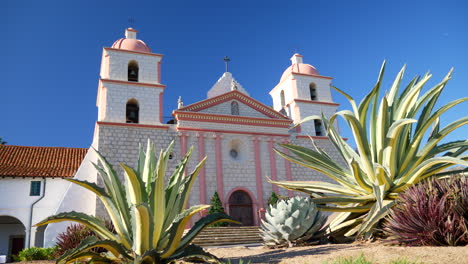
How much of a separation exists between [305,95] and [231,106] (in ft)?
16.3

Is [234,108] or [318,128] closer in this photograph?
[234,108]

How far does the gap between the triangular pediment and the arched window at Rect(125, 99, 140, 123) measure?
2630 mm

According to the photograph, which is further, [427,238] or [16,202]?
[16,202]

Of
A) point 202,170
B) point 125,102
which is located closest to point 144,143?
point 125,102

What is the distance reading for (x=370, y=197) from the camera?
7180 mm

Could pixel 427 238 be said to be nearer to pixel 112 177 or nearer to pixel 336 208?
pixel 336 208

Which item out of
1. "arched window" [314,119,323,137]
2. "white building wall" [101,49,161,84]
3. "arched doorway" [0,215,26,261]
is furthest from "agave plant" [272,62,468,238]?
"arched doorway" [0,215,26,261]

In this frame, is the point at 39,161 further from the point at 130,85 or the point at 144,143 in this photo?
the point at 130,85

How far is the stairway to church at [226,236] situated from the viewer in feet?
47.8

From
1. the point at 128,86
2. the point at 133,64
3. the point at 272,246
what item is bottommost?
the point at 272,246

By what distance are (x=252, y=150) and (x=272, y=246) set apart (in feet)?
44.1

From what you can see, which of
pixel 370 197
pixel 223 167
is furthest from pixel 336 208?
pixel 223 167

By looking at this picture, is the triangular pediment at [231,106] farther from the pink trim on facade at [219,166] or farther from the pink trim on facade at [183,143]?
the pink trim on facade at [219,166]

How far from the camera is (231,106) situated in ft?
68.7
